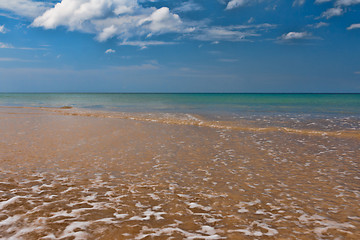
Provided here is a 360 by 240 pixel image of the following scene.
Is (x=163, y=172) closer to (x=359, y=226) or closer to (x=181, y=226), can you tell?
(x=181, y=226)

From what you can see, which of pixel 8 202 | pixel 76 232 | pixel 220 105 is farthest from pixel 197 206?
pixel 220 105

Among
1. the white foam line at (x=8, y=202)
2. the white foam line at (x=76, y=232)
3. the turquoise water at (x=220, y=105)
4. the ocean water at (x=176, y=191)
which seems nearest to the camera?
the white foam line at (x=76, y=232)

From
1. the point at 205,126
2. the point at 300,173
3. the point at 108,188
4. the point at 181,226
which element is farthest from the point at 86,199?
the point at 205,126

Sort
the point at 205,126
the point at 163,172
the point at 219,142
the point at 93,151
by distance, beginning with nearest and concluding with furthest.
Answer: the point at 163,172 → the point at 93,151 → the point at 219,142 → the point at 205,126

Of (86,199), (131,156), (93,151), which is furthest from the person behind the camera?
(93,151)

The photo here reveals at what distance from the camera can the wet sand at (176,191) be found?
4258mm

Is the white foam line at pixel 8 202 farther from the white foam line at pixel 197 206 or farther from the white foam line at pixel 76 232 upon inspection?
the white foam line at pixel 197 206

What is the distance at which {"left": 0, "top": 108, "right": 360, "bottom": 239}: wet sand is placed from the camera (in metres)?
Result: 4.26

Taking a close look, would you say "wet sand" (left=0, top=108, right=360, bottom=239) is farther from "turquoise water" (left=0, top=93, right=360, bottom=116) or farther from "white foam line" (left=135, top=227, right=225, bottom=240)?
"turquoise water" (left=0, top=93, right=360, bottom=116)

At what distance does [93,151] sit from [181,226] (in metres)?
6.52

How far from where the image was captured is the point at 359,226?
174 inches

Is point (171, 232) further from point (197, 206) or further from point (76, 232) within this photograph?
point (76, 232)

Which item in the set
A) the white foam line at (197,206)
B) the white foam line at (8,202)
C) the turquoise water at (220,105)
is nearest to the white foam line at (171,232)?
the white foam line at (197,206)

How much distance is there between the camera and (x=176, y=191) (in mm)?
5961
